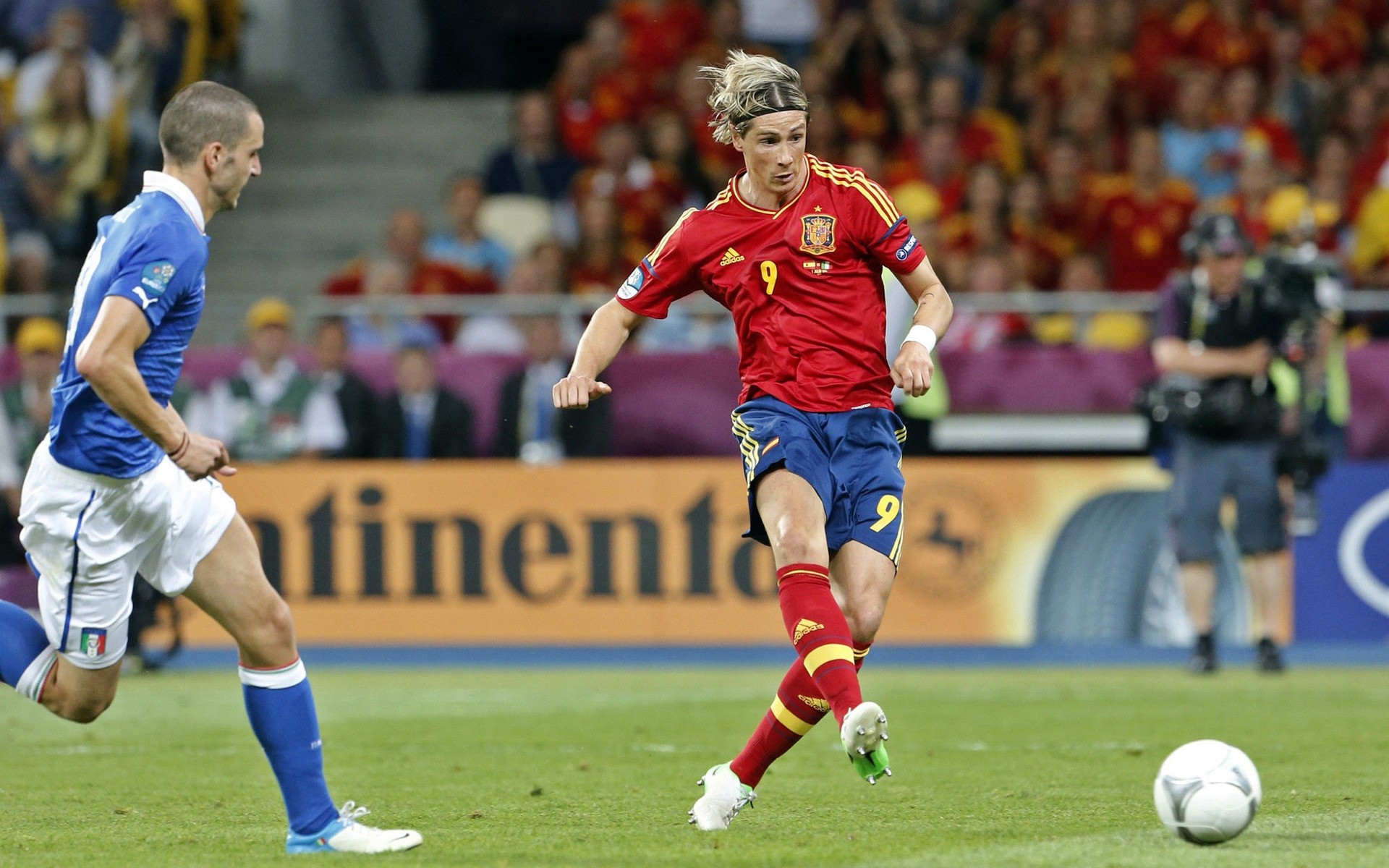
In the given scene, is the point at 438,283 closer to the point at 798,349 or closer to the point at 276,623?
the point at 798,349

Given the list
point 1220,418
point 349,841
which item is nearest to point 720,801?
point 349,841

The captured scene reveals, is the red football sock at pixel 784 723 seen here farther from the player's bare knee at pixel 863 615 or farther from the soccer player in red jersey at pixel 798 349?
the player's bare knee at pixel 863 615

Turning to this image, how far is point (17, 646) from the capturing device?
6.02 m

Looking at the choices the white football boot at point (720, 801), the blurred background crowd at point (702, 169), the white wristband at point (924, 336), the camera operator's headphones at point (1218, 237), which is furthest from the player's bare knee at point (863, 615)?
the blurred background crowd at point (702, 169)

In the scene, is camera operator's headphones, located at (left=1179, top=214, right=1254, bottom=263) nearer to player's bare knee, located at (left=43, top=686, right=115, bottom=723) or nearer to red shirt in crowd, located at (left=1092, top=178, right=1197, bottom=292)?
red shirt in crowd, located at (left=1092, top=178, right=1197, bottom=292)

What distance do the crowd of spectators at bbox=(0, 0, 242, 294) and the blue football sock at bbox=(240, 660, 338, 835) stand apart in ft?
36.4

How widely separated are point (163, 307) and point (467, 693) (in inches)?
247

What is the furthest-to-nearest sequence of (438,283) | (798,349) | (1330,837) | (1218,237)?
1. (438,283)
2. (1218,237)
3. (798,349)
4. (1330,837)

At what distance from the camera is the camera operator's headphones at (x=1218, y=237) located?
38.5ft

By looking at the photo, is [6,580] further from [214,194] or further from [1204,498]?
[214,194]

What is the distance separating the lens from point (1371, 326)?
1429 centimetres

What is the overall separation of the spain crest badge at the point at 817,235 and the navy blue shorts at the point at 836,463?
20.1 inches

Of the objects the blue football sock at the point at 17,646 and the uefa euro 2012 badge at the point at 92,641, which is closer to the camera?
the uefa euro 2012 badge at the point at 92,641

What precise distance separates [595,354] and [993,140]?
34.9 ft
